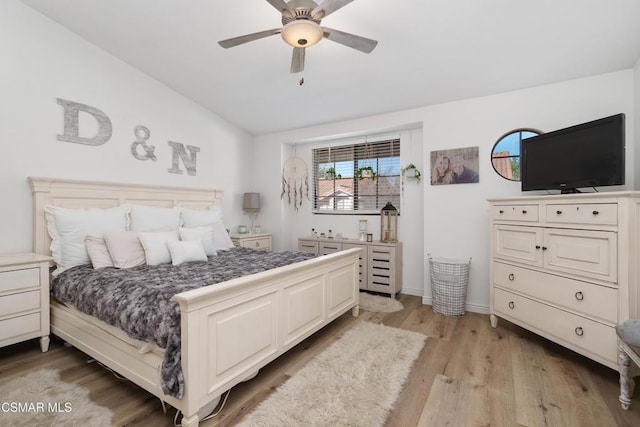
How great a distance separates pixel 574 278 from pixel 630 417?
2.73 feet

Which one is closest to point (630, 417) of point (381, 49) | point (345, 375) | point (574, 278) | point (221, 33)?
point (574, 278)

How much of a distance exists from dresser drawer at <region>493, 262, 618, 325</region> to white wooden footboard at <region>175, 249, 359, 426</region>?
1597mm

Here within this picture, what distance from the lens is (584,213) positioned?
2.05 metres

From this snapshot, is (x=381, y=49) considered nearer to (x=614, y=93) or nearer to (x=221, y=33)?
(x=221, y=33)

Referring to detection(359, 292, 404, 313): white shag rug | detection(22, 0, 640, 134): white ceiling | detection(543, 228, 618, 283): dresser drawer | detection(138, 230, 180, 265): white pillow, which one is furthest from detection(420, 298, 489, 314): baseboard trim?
detection(138, 230, 180, 265): white pillow

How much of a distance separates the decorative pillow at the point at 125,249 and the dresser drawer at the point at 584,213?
338 centimetres

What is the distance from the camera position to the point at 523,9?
2.15 m

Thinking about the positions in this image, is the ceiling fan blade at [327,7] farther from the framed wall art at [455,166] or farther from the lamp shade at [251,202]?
the lamp shade at [251,202]

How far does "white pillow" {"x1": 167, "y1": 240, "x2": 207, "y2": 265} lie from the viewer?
8.59ft

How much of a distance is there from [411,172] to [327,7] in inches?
101

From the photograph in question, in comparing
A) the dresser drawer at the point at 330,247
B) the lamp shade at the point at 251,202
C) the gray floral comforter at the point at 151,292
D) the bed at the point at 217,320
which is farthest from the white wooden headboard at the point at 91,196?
the dresser drawer at the point at 330,247

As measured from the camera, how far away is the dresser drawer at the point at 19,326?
2223 mm

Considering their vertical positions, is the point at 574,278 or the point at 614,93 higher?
the point at 614,93

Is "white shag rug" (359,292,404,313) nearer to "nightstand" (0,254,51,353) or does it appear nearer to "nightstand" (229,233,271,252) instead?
"nightstand" (229,233,271,252)
